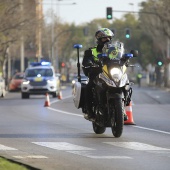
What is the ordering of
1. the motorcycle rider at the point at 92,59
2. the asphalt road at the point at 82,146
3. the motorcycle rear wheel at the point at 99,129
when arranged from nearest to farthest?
1. the asphalt road at the point at 82,146
2. the motorcycle rider at the point at 92,59
3. the motorcycle rear wheel at the point at 99,129

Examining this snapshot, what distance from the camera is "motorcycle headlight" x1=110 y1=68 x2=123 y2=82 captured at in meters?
17.3

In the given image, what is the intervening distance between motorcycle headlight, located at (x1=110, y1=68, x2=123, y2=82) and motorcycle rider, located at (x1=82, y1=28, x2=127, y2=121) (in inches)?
20.3

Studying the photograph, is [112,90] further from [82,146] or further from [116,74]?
[82,146]

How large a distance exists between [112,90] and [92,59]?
1057mm

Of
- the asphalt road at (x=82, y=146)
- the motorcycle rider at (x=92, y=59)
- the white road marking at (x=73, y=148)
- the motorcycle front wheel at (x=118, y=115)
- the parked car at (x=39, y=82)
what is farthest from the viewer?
the parked car at (x=39, y=82)

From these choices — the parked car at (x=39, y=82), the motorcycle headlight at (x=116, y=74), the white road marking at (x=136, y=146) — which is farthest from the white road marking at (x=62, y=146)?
the parked car at (x=39, y=82)

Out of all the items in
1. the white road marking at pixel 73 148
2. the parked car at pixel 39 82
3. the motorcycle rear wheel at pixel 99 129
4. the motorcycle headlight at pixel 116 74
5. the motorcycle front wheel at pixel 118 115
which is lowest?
the parked car at pixel 39 82

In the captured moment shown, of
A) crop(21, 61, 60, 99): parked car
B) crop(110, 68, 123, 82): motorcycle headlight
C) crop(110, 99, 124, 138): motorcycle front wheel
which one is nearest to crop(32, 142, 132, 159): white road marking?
crop(110, 99, 124, 138): motorcycle front wheel

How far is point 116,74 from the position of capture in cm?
1730

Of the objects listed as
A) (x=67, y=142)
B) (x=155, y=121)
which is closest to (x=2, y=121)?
(x=155, y=121)

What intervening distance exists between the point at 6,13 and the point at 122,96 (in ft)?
177

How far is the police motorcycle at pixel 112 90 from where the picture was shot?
17266 millimetres

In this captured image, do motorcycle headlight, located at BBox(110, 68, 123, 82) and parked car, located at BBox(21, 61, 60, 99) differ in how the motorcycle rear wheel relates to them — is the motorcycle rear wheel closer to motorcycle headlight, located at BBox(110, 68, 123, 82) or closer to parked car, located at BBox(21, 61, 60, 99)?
motorcycle headlight, located at BBox(110, 68, 123, 82)

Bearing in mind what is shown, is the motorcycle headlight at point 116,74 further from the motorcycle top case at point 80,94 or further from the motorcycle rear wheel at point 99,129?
the motorcycle rear wheel at point 99,129
